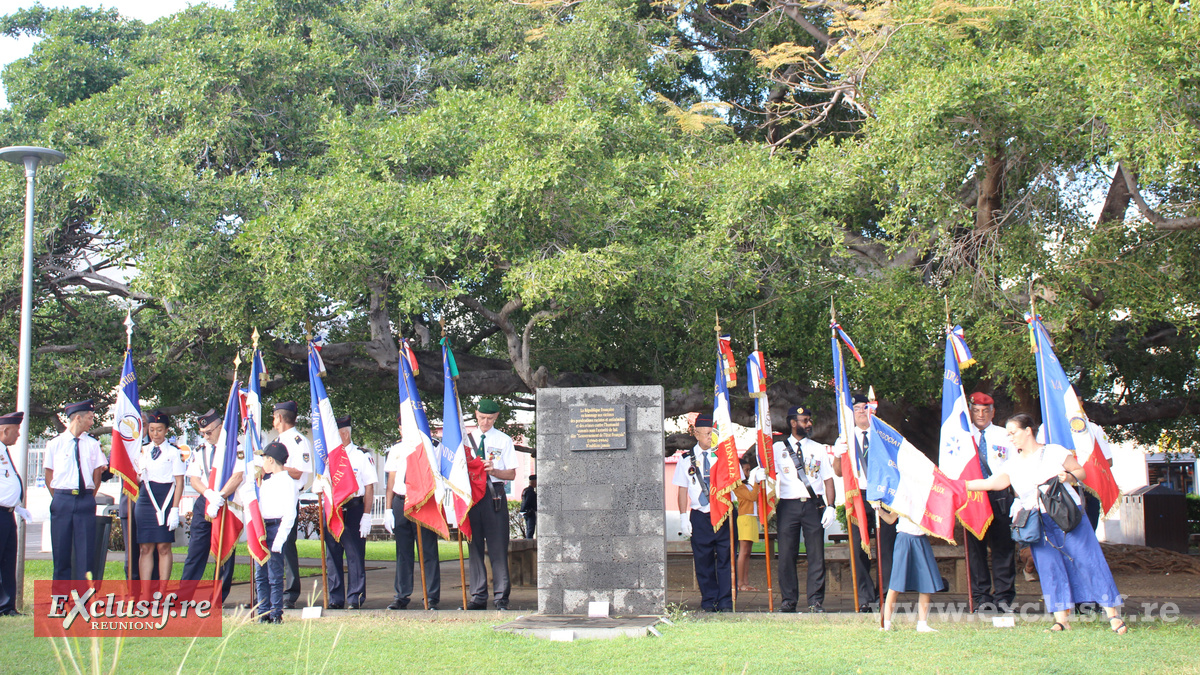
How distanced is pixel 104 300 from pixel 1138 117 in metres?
13.2

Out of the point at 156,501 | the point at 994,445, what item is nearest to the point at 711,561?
the point at 994,445

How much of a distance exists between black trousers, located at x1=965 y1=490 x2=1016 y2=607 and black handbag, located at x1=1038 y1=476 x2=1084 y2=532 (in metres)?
1.42

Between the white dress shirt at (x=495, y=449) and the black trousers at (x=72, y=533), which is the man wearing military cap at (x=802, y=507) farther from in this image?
the black trousers at (x=72, y=533)

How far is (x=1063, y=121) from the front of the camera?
973 cm

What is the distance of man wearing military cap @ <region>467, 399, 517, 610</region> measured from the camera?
9.06 metres

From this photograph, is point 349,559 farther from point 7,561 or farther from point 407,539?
point 7,561

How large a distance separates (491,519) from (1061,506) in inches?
191

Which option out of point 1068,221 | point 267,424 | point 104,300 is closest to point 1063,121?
point 1068,221

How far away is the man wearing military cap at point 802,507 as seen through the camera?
873 cm

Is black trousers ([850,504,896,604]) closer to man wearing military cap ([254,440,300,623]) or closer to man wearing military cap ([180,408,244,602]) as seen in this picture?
man wearing military cap ([254,440,300,623])

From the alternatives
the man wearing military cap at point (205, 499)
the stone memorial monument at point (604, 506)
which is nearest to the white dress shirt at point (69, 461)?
the man wearing military cap at point (205, 499)

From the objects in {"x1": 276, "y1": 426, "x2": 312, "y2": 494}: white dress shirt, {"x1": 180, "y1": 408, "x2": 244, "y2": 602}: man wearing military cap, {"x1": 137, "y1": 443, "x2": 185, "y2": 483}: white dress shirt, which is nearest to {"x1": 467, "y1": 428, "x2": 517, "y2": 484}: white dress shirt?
{"x1": 276, "y1": 426, "x2": 312, "y2": 494}: white dress shirt

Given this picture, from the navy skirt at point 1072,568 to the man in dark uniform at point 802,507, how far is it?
1.96 metres

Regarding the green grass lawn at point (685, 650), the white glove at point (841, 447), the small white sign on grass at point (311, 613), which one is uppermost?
the white glove at point (841, 447)
